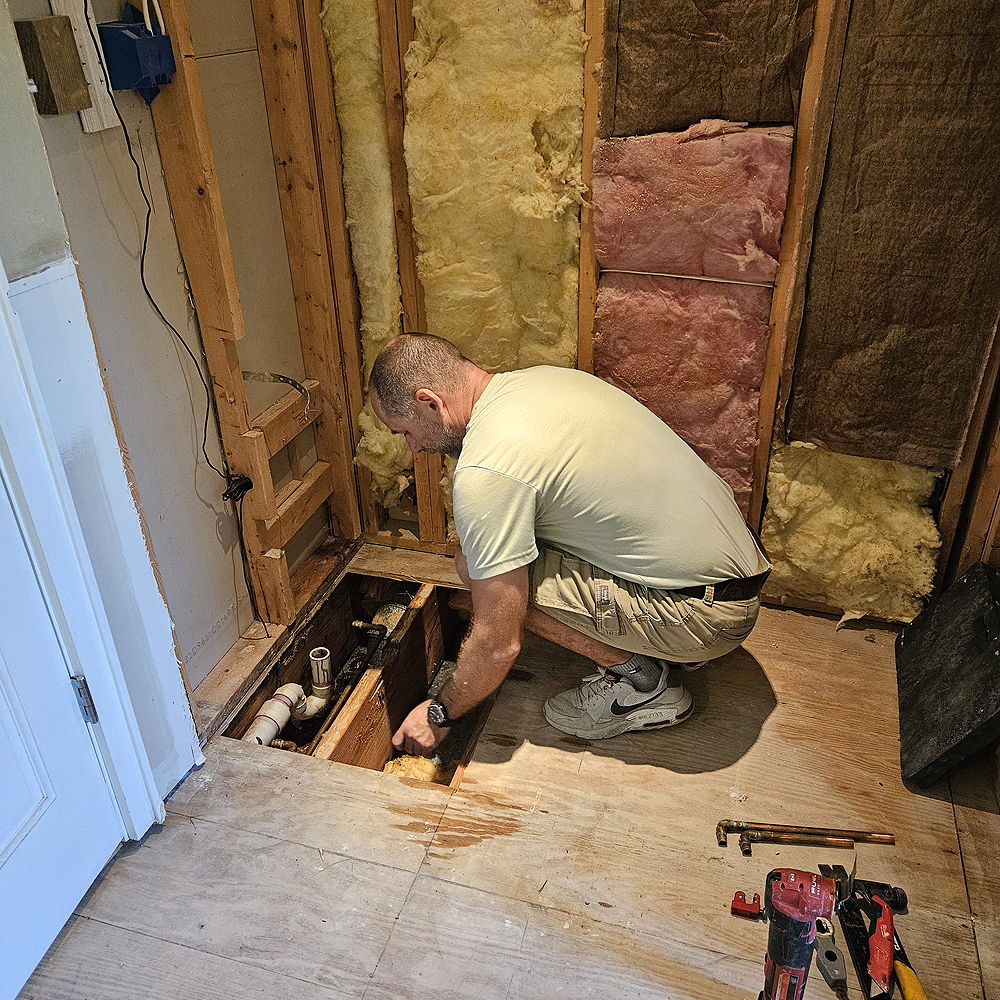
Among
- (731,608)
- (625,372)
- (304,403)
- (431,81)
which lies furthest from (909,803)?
(431,81)

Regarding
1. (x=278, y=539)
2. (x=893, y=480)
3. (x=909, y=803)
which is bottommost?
(x=909, y=803)

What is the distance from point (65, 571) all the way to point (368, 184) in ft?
4.43

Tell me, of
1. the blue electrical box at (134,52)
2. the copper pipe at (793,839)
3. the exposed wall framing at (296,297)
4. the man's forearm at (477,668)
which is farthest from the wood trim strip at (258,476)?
the copper pipe at (793,839)

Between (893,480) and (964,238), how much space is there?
64 centimetres

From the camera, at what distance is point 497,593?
6.06ft

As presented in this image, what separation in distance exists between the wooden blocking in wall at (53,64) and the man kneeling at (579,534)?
763 mm

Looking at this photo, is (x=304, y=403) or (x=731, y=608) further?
(x=304, y=403)

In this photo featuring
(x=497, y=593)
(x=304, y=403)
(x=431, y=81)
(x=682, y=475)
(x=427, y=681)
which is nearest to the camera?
(x=497, y=593)

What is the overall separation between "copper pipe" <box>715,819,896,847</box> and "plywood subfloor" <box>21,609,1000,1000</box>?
2cm

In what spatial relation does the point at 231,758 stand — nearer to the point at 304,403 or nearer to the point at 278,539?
the point at 278,539

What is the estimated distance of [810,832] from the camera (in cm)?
180

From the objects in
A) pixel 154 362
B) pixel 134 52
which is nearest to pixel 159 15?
pixel 134 52

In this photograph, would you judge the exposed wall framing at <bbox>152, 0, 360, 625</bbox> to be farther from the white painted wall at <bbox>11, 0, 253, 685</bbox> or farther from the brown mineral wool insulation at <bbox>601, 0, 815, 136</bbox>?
the brown mineral wool insulation at <bbox>601, 0, 815, 136</bbox>

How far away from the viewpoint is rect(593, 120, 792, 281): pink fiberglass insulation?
1954 millimetres
